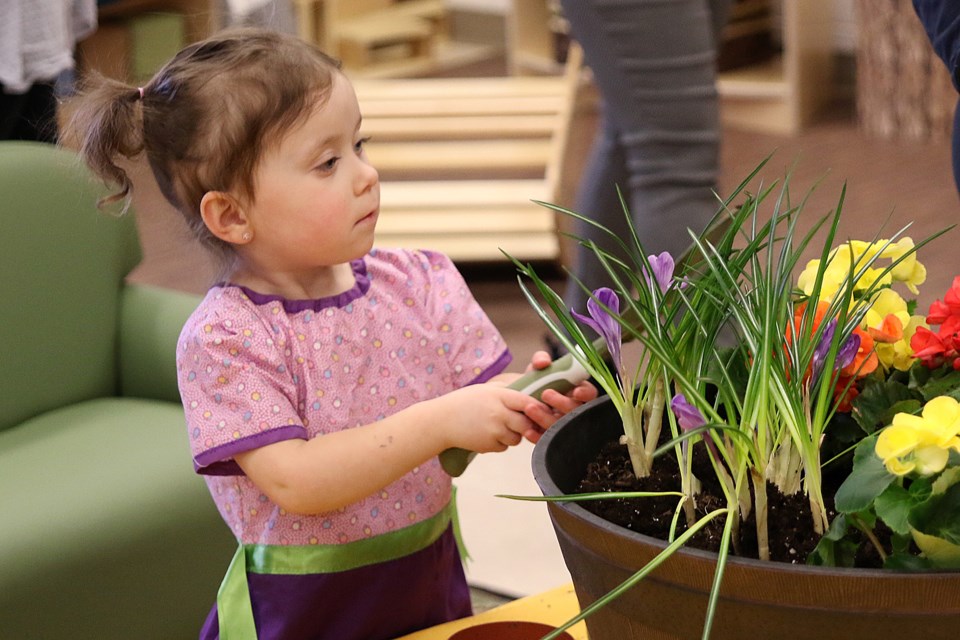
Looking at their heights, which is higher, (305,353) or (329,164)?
(329,164)

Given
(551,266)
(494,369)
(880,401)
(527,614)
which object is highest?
(880,401)

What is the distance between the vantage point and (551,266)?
11.9ft

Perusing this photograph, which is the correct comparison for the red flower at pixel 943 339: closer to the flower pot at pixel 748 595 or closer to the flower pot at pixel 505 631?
the flower pot at pixel 748 595

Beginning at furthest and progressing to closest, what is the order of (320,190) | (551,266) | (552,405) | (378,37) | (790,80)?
(378,37)
(790,80)
(551,266)
(320,190)
(552,405)

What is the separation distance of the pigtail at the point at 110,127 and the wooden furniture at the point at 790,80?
3729 millimetres

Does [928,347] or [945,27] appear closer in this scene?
[928,347]

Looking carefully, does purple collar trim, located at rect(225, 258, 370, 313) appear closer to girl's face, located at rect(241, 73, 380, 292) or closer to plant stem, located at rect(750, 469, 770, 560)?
girl's face, located at rect(241, 73, 380, 292)

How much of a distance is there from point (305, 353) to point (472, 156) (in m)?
2.71

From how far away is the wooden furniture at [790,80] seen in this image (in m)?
4.63

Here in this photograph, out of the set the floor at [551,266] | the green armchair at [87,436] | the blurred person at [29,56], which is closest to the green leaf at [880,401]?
the floor at [551,266]

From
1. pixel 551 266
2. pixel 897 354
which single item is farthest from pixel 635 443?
pixel 551 266

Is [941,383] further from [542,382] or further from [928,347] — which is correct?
[542,382]

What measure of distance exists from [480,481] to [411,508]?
3.77 feet

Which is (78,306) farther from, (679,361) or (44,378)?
(679,361)
